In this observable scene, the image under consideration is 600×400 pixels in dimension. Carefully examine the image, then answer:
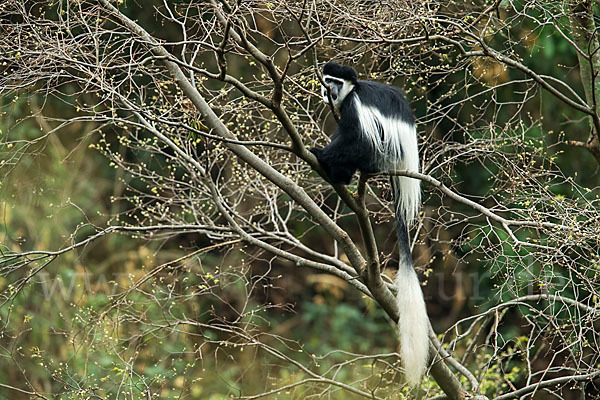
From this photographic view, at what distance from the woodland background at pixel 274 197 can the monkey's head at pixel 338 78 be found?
0.10 meters

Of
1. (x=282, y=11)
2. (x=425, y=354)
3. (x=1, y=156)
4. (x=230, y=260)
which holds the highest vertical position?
(x=282, y=11)

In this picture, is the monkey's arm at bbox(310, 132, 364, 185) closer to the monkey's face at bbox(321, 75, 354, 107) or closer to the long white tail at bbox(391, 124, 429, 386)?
the monkey's face at bbox(321, 75, 354, 107)

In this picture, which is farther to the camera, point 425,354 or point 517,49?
point 517,49

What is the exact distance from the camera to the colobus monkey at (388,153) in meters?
2.93

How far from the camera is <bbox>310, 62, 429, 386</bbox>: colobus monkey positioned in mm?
2932

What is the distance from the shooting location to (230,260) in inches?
268

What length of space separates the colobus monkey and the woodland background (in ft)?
0.36

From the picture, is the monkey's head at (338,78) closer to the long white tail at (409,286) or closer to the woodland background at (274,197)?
the woodland background at (274,197)

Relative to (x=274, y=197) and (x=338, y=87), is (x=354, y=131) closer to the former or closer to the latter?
(x=338, y=87)

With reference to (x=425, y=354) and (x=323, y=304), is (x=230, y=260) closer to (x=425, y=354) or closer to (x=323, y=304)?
(x=323, y=304)

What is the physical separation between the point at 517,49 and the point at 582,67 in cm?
227

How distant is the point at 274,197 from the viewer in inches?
147

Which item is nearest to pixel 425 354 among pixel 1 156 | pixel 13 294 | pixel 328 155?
pixel 328 155

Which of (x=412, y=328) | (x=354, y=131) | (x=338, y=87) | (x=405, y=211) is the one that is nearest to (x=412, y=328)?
(x=412, y=328)
